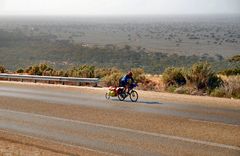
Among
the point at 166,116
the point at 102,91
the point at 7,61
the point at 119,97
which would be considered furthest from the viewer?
the point at 7,61

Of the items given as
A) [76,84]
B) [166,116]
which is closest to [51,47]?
[76,84]

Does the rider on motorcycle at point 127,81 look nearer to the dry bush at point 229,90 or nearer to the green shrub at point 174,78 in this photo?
the dry bush at point 229,90

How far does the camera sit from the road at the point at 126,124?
1242 cm

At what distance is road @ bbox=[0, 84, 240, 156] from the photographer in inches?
489

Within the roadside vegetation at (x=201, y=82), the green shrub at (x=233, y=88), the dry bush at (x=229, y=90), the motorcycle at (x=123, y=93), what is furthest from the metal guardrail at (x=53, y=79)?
the green shrub at (x=233, y=88)

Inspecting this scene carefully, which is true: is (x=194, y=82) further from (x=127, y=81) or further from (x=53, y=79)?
(x=53, y=79)

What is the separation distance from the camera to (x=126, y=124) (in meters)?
15.3

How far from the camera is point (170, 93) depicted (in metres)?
23.1

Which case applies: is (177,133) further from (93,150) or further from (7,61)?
(7,61)

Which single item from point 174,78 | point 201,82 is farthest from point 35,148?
point 174,78

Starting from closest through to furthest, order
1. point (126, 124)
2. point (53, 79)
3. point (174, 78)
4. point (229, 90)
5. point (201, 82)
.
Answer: point (126, 124)
point (229, 90)
point (201, 82)
point (174, 78)
point (53, 79)

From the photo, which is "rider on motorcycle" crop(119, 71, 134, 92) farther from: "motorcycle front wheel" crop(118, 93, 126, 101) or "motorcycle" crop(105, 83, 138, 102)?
"motorcycle front wheel" crop(118, 93, 126, 101)

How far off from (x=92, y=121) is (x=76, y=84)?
40.3 feet

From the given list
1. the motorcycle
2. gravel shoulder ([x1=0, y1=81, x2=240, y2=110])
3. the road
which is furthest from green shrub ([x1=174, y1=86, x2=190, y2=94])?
the motorcycle
